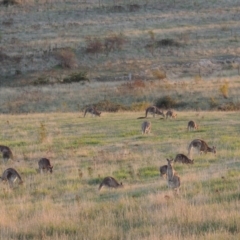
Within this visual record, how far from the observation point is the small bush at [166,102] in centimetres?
4150

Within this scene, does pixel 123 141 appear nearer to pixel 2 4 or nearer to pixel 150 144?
pixel 150 144

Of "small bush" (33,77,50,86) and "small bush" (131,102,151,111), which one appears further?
"small bush" (33,77,50,86)

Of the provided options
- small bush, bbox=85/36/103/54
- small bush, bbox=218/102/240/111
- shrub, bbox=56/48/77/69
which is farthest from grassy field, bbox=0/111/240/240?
small bush, bbox=85/36/103/54

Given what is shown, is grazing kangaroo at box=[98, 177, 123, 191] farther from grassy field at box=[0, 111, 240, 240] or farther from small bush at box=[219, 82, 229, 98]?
small bush at box=[219, 82, 229, 98]

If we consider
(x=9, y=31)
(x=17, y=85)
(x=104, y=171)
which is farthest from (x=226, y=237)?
(x=9, y=31)

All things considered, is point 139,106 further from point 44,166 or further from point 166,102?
point 44,166

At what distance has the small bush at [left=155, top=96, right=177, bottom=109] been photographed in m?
41.5

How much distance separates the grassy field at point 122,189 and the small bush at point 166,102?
13.8m

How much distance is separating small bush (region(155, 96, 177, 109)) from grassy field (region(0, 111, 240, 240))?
1380 centimetres

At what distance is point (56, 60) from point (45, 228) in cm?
5583

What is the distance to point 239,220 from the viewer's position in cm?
937

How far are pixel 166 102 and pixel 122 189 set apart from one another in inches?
1116

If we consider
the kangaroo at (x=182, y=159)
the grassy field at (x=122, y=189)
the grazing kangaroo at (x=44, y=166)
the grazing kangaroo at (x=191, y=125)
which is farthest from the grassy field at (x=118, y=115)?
the grazing kangaroo at (x=191, y=125)

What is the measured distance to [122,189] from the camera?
13.6m
